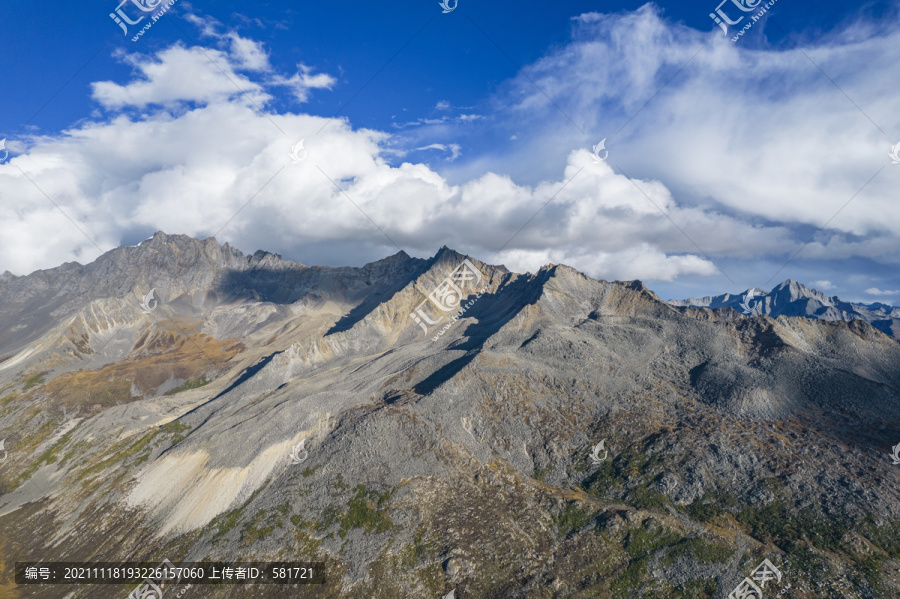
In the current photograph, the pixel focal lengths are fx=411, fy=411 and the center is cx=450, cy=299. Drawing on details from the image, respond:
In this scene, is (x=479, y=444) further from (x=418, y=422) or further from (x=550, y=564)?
(x=550, y=564)

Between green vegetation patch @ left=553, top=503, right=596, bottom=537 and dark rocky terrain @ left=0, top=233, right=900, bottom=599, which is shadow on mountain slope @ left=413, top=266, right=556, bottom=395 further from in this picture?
green vegetation patch @ left=553, top=503, right=596, bottom=537

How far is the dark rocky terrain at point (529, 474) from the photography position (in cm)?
6353

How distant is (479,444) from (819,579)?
183 ft

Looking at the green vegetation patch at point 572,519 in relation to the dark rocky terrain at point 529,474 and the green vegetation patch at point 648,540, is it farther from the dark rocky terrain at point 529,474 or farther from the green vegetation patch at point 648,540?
the green vegetation patch at point 648,540

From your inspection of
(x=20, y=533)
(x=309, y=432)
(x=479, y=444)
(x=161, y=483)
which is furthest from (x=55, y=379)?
(x=479, y=444)

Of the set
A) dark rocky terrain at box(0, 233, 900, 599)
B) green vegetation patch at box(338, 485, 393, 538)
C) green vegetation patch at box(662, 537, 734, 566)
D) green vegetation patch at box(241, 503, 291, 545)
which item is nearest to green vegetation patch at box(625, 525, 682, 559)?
dark rocky terrain at box(0, 233, 900, 599)

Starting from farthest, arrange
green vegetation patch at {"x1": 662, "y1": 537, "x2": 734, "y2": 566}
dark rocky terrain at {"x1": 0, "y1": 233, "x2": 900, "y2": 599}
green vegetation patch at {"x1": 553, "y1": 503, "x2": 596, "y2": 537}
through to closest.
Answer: green vegetation patch at {"x1": 553, "y1": 503, "x2": 596, "y2": 537} < dark rocky terrain at {"x1": 0, "y1": 233, "x2": 900, "y2": 599} < green vegetation patch at {"x1": 662, "y1": 537, "x2": 734, "y2": 566}

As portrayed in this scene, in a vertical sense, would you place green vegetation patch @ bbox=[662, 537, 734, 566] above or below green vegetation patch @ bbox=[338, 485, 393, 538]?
below

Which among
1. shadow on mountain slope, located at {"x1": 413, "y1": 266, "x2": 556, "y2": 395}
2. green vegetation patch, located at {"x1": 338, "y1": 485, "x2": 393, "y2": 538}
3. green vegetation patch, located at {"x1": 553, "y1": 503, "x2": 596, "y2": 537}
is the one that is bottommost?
green vegetation patch, located at {"x1": 553, "y1": 503, "x2": 596, "y2": 537}

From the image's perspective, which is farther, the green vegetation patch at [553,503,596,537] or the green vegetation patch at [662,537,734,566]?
the green vegetation patch at [553,503,596,537]

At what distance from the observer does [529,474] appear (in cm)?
8425

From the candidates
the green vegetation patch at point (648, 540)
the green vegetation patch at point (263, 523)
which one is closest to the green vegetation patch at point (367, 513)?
the green vegetation patch at point (263, 523)

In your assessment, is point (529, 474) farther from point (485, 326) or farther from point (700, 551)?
point (485, 326)

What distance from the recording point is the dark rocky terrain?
63531 mm
